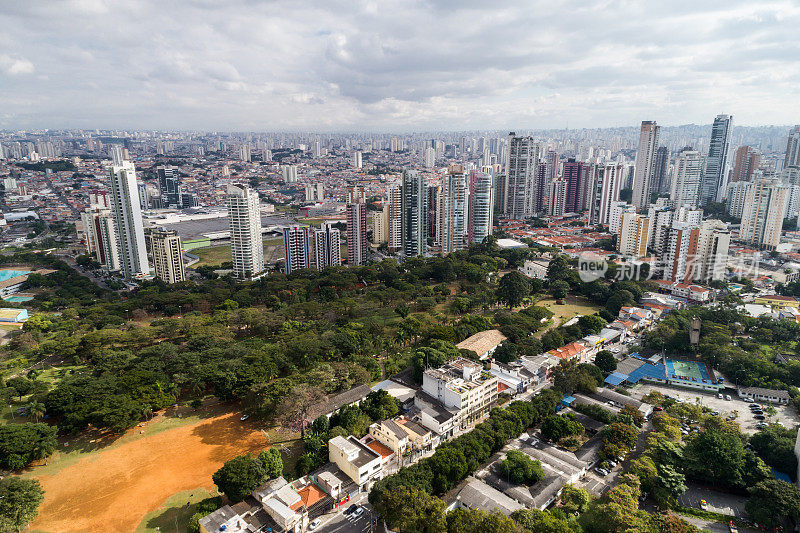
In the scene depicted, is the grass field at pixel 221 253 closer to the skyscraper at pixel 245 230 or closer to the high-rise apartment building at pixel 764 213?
the skyscraper at pixel 245 230

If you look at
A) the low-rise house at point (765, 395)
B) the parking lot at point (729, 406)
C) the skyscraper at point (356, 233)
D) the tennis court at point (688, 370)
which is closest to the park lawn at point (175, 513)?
the parking lot at point (729, 406)

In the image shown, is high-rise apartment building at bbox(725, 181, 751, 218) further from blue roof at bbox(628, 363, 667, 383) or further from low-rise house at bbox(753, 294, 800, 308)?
blue roof at bbox(628, 363, 667, 383)

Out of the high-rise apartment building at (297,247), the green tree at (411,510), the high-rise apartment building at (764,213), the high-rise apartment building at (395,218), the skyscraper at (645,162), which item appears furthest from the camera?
the skyscraper at (645,162)

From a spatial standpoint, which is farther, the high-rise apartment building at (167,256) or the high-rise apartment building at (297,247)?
the high-rise apartment building at (297,247)

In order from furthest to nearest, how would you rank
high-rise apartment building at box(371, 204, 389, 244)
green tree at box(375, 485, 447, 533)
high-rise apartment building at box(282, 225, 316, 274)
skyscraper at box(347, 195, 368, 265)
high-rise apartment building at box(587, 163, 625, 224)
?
1. high-rise apartment building at box(587, 163, 625, 224)
2. high-rise apartment building at box(371, 204, 389, 244)
3. skyscraper at box(347, 195, 368, 265)
4. high-rise apartment building at box(282, 225, 316, 274)
5. green tree at box(375, 485, 447, 533)

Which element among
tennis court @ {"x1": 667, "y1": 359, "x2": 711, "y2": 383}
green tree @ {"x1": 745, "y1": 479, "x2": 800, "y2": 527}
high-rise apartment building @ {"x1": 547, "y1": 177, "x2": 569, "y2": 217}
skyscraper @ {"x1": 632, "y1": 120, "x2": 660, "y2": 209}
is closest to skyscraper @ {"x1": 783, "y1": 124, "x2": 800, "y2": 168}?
skyscraper @ {"x1": 632, "y1": 120, "x2": 660, "y2": 209}

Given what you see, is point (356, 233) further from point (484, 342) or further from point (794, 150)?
point (794, 150)

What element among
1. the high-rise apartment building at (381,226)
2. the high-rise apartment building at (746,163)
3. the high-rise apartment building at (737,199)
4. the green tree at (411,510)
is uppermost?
the high-rise apartment building at (746,163)
